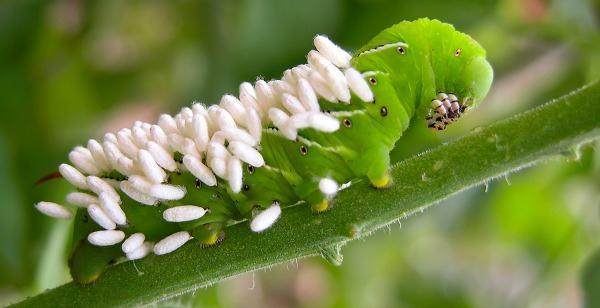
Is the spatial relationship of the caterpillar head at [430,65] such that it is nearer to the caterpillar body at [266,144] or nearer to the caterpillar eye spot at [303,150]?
the caterpillar body at [266,144]

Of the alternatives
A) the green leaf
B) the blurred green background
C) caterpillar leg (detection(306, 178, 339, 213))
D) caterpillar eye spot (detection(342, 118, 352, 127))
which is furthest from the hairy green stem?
the green leaf

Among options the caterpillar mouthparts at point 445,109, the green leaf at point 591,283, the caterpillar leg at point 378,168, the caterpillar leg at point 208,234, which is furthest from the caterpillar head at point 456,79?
the green leaf at point 591,283

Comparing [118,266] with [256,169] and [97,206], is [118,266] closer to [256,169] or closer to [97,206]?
[97,206]

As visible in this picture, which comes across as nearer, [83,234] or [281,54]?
[83,234]

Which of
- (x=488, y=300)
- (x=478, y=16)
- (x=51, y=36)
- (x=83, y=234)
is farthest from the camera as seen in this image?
(x=488, y=300)

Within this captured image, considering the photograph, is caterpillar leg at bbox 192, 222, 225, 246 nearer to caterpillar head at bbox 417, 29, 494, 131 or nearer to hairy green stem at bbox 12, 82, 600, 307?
hairy green stem at bbox 12, 82, 600, 307

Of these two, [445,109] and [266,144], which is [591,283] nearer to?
[445,109]

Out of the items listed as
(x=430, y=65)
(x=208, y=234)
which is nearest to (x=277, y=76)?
(x=430, y=65)

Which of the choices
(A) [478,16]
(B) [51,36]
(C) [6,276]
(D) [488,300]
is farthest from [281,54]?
(D) [488,300]
